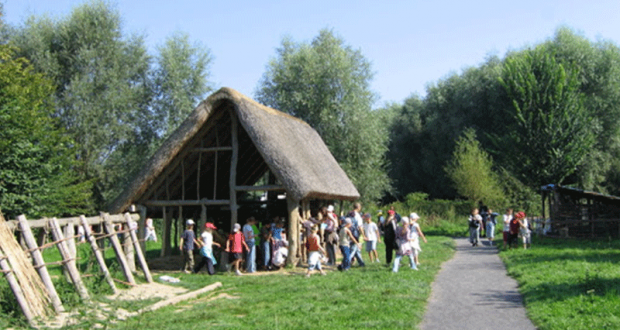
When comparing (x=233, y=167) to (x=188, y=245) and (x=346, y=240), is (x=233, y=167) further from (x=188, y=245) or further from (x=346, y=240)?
(x=346, y=240)

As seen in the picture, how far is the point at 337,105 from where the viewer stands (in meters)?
36.7

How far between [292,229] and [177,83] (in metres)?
20.7

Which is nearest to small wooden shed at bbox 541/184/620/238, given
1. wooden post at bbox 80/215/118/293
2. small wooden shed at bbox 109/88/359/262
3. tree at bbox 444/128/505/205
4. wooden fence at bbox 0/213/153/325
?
tree at bbox 444/128/505/205

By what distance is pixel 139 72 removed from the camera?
123 feet

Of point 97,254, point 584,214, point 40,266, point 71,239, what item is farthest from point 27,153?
point 584,214

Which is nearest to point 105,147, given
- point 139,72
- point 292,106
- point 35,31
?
point 139,72

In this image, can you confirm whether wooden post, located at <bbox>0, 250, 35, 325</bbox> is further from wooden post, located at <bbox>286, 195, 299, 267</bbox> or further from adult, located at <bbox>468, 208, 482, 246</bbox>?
adult, located at <bbox>468, 208, 482, 246</bbox>

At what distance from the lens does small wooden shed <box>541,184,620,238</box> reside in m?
27.1

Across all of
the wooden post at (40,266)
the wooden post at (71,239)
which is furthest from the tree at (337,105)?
the wooden post at (40,266)

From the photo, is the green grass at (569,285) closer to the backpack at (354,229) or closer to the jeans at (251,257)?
the backpack at (354,229)

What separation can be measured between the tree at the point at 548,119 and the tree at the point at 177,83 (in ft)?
57.4

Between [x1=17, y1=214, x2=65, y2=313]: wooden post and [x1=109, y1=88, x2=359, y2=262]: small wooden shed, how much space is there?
24.8 ft

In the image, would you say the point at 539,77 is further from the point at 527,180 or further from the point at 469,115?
the point at 469,115

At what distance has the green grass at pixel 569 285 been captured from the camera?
9.58 m
